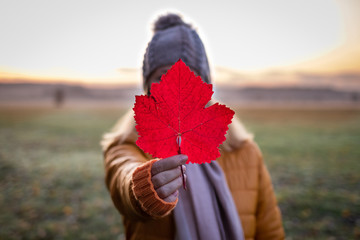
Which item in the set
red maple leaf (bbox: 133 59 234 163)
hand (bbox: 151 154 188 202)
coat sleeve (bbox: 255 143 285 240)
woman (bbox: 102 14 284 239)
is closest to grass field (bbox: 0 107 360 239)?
coat sleeve (bbox: 255 143 285 240)

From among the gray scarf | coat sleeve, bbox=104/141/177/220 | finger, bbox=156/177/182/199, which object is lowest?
the gray scarf

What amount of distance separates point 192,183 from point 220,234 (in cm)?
37

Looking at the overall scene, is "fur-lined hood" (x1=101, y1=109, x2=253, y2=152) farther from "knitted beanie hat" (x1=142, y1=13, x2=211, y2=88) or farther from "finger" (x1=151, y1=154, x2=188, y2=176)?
"finger" (x1=151, y1=154, x2=188, y2=176)

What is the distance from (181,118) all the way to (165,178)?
224mm

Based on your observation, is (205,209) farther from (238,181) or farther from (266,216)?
(266,216)

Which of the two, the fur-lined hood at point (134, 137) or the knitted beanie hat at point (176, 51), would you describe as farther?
the fur-lined hood at point (134, 137)

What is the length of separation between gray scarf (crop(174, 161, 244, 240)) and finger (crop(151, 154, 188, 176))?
0.67 metres

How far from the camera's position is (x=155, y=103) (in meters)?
0.75

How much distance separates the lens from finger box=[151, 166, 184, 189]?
825mm

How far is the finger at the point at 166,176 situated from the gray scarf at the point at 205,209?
0.65 m

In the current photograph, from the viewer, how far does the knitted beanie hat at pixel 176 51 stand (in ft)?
4.50

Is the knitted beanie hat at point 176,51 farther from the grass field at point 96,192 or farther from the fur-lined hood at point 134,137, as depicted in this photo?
the grass field at point 96,192

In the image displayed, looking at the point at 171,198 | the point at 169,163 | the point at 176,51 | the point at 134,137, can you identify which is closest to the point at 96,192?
the point at 134,137

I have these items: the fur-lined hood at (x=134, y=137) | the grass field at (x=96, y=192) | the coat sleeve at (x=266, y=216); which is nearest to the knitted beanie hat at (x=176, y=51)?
the fur-lined hood at (x=134, y=137)
